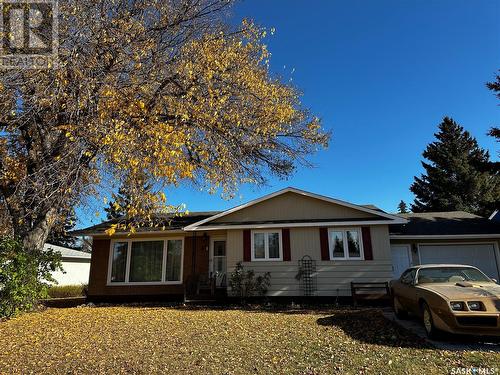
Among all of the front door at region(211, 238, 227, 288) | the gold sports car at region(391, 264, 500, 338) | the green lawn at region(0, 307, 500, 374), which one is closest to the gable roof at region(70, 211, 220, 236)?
the front door at region(211, 238, 227, 288)

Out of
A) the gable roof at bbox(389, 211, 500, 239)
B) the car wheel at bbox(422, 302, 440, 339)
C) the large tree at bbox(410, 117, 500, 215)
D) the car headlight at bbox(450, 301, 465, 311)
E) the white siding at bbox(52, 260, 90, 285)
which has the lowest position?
the car wheel at bbox(422, 302, 440, 339)

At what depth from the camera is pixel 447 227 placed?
1667cm

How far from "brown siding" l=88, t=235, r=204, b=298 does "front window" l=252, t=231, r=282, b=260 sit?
2.85 m

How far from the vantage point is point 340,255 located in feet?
49.7

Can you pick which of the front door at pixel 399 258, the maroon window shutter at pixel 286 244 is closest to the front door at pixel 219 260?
the maroon window shutter at pixel 286 244

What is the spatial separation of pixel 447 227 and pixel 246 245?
9192 mm

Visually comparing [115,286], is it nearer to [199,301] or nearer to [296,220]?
[199,301]

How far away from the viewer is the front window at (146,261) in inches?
679

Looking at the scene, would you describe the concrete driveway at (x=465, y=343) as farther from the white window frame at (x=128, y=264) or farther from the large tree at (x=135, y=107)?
the white window frame at (x=128, y=264)

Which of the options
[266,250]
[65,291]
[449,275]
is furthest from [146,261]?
[449,275]

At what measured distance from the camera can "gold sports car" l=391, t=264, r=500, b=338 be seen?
6.52 meters

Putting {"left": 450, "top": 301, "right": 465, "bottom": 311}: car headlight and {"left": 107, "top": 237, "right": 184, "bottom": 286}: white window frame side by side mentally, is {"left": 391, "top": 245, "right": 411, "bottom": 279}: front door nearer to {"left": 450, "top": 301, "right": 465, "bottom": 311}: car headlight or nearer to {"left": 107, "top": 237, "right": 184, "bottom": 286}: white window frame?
{"left": 107, "top": 237, "right": 184, "bottom": 286}: white window frame

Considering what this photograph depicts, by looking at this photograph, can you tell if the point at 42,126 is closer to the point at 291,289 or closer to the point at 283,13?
the point at 283,13

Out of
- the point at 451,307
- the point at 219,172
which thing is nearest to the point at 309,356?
the point at 451,307
